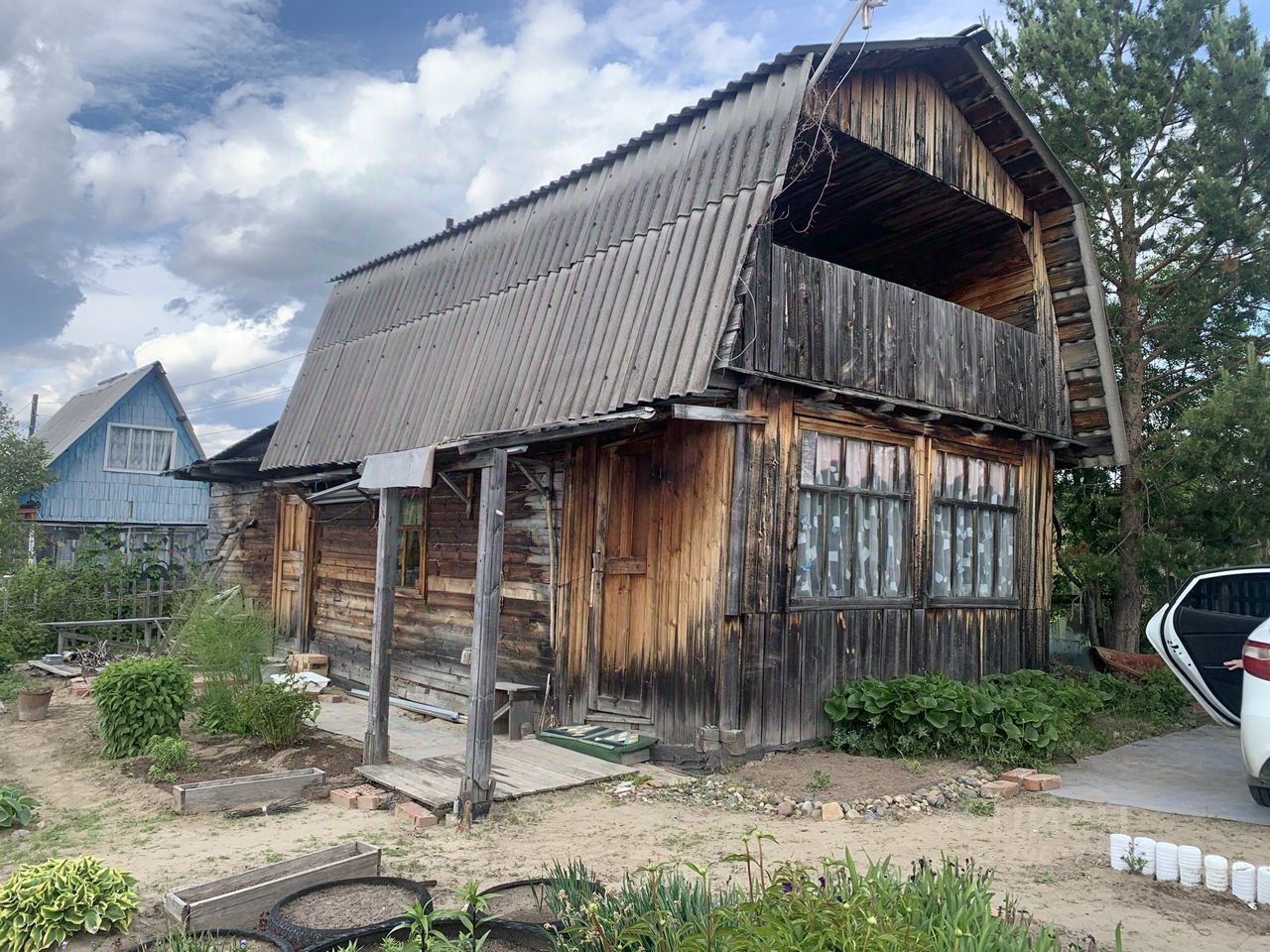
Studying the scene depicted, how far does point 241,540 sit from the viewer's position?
1573 centimetres

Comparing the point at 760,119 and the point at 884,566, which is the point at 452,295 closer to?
the point at 760,119

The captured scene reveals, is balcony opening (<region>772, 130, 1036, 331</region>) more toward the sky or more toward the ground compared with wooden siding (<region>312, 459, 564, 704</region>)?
more toward the sky

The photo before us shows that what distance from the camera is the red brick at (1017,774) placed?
7645mm

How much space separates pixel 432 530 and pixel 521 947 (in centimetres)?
814

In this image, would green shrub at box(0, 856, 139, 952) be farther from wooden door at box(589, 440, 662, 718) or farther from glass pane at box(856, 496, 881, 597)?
glass pane at box(856, 496, 881, 597)

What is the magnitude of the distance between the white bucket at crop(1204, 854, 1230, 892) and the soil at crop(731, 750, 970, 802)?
2.51 m

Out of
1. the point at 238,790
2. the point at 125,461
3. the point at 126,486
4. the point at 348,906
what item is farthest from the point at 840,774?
the point at 125,461

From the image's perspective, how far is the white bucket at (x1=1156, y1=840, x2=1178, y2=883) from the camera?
16.8 feet

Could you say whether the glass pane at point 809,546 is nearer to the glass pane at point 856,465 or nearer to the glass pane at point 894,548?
the glass pane at point 856,465

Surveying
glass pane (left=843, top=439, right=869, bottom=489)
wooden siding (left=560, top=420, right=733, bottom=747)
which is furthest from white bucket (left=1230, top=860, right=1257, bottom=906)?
glass pane (left=843, top=439, right=869, bottom=489)

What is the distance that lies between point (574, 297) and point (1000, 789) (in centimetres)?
598

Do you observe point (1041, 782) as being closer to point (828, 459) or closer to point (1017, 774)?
point (1017, 774)

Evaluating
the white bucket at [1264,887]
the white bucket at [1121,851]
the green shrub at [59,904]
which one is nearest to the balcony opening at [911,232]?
the white bucket at [1121,851]

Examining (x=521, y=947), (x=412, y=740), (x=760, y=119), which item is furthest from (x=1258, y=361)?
(x=521, y=947)
